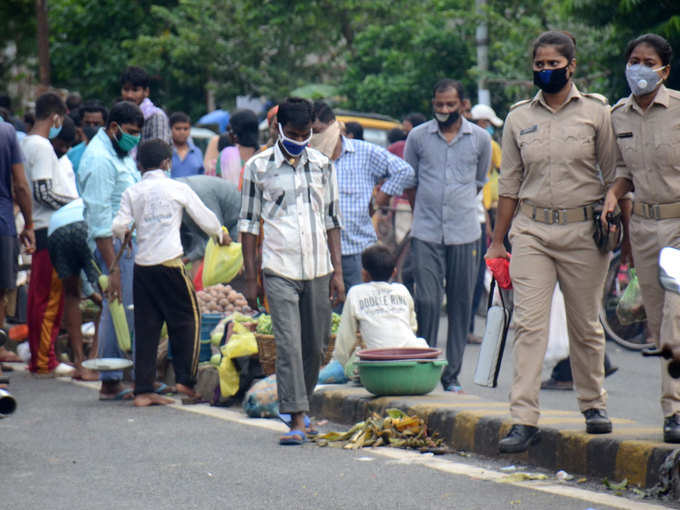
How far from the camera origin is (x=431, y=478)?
622 cm

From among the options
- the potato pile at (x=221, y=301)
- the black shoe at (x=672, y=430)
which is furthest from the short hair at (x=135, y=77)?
the black shoe at (x=672, y=430)

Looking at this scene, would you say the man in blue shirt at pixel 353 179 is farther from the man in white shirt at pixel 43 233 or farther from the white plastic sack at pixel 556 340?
the man in white shirt at pixel 43 233

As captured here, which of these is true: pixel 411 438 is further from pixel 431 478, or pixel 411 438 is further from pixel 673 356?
pixel 673 356

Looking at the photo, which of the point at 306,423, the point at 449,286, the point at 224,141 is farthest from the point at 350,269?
the point at 224,141

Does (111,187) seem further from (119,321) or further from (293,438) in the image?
(293,438)

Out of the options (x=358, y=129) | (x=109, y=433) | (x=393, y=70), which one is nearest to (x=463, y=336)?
(x=109, y=433)

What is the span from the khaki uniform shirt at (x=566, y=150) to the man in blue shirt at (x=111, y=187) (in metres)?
3.78

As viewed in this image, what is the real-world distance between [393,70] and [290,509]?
2119cm

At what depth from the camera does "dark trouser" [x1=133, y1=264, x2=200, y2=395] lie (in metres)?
8.77

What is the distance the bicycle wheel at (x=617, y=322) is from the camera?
11.7m

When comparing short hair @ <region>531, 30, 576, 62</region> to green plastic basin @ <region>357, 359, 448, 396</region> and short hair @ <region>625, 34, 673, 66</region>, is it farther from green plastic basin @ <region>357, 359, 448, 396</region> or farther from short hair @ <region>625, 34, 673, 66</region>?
green plastic basin @ <region>357, 359, 448, 396</region>

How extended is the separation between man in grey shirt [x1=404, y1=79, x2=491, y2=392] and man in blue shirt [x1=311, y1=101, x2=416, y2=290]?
0.37m

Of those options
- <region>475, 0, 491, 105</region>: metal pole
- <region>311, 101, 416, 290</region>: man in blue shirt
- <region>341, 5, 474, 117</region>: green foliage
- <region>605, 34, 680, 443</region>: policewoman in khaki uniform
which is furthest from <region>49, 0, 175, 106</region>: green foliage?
<region>605, 34, 680, 443</region>: policewoman in khaki uniform

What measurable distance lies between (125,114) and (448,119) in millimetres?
2339
